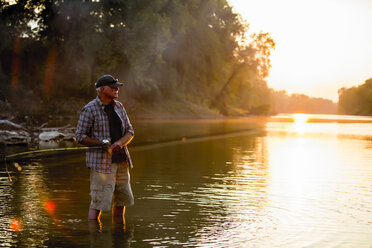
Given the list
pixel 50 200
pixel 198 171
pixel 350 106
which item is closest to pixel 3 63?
pixel 198 171

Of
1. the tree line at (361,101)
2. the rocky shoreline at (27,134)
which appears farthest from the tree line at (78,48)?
the tree line at (361,101)

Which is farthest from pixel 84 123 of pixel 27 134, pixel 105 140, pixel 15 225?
pixel 27 134

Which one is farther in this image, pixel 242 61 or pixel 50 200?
pixel 242 61

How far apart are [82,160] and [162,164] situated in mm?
2293

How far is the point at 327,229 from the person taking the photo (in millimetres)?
6223

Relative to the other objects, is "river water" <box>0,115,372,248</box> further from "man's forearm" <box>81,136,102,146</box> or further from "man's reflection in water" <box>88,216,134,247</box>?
"man's forearm" <box>81,136,102,146</box>

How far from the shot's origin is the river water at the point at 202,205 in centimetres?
570

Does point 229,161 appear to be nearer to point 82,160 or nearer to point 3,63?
point 82,160

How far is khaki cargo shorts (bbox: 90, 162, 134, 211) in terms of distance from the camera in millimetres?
5824

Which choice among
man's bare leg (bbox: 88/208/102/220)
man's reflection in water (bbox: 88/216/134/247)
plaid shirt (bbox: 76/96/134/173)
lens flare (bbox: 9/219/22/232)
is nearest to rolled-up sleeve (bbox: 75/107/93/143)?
plaid shirt (bbox: 76/96/134/173)

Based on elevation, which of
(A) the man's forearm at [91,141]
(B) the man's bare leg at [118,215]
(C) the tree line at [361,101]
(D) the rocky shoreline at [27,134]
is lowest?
(B) the man's bare leg at [118,215]

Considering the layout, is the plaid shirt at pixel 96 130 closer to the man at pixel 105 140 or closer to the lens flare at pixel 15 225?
the man at pixel 105 140

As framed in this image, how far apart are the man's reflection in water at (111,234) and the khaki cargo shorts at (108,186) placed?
27 centimetres

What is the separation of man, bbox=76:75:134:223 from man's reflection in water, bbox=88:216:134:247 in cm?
24
